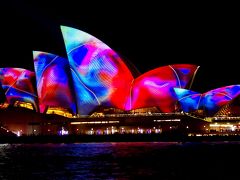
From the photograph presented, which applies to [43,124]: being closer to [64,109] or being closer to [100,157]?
[64,109]

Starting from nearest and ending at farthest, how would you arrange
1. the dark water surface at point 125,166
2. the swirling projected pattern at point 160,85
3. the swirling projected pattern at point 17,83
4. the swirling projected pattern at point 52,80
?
1. the dark water surface at point 125,166
2. the swirling projected pattern at point 160,85
3. the swirling projected pattern at point 52,80
4. the swirling projected pattern at point 17,83

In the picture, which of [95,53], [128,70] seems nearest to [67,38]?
[95,53]

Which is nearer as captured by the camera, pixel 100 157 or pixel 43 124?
pixel 100 157

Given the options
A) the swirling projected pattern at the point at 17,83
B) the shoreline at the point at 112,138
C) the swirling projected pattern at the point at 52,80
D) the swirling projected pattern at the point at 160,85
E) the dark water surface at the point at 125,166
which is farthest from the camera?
the swirling projected pattern at the point at 17,83

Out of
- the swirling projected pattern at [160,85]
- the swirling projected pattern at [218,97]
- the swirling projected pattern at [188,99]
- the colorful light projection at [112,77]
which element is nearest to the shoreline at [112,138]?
the swirling projected pattern at [218,97]

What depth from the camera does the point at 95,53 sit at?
56844 mm

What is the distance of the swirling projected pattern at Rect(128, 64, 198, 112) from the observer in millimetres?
57125

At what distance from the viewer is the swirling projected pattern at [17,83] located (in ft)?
201

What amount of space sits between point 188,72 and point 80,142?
14.5m

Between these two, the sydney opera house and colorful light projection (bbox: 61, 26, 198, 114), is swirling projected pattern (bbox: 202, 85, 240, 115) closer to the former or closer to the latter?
the sydney opera house

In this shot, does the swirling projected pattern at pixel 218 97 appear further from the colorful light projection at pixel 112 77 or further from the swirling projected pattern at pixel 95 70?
the swirling projected pattern at pixel 95 70

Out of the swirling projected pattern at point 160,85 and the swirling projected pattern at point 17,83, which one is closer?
the swirling projected pattern at point 160,85

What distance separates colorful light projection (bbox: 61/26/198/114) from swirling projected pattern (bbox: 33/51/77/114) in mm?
1477

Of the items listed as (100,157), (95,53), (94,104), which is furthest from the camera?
(94,104)
